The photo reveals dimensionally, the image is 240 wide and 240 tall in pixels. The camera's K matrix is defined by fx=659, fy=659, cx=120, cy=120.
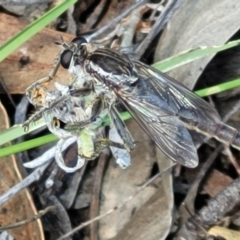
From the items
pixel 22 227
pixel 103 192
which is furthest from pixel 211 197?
pixel 22 227

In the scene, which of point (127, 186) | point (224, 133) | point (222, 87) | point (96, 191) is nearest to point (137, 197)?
point (127, 186)

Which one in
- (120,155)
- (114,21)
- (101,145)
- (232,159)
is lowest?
(232,159)

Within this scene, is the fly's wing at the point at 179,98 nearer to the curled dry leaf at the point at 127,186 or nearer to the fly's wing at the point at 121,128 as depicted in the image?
the fly's wing at the point at 121,128

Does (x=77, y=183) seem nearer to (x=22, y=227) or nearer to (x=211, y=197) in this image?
(x=22, y=227)

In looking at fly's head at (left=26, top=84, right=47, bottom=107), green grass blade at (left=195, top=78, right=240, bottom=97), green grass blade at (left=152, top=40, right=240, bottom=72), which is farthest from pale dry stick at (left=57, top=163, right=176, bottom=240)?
fly's head at (left=26, top=84, right=47, bottom=107)

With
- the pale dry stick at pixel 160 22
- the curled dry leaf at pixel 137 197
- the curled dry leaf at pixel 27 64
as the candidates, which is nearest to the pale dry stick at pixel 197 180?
the curled dry leaf at pixel 137 197

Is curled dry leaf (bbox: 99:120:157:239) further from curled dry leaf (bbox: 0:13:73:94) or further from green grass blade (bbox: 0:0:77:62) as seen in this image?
green grass blade (bbox: 0:0:77:62)

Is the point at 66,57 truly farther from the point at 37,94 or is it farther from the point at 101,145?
the point at 101,145
